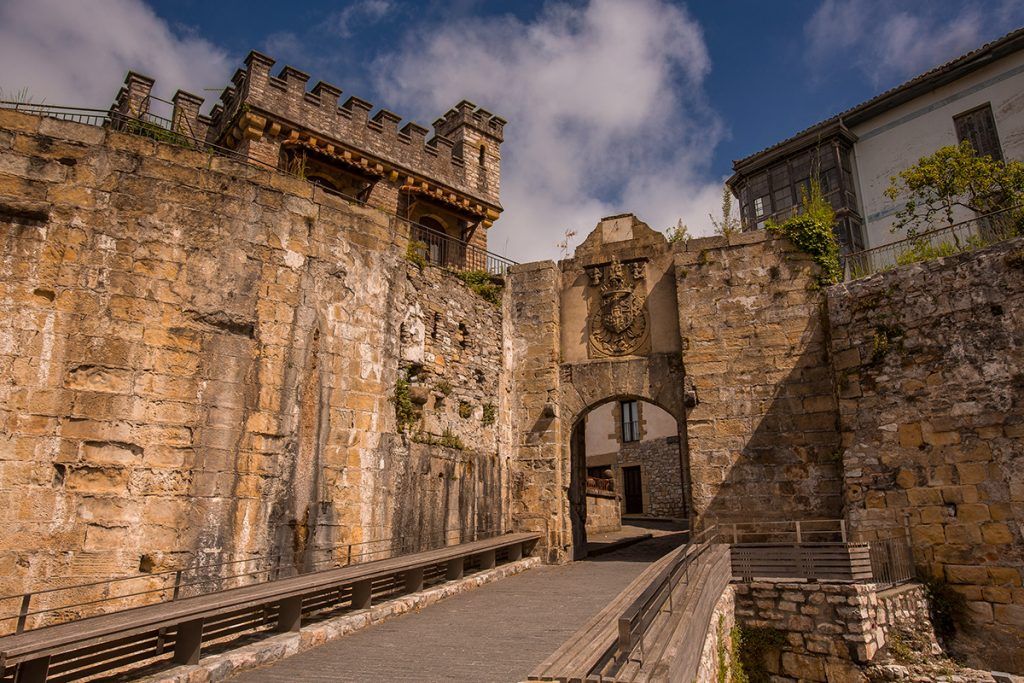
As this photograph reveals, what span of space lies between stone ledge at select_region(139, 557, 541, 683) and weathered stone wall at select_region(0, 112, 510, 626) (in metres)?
1.15

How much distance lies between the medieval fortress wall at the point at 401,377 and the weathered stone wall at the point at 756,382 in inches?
1.4

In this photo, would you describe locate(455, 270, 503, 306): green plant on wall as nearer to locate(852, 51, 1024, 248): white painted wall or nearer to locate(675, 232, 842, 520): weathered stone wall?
locate(675, 232, 842, 520): weathered stone wall

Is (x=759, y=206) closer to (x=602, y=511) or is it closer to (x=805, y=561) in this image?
(x=602, y=511)

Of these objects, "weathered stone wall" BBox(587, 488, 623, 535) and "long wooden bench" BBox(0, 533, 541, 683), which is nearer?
"long wooden bench" BBox(0, 533, 541, 683)

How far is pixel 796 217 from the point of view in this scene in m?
11.4

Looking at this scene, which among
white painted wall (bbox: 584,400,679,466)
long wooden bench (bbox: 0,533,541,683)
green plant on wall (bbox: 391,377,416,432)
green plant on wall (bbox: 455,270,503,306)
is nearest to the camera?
long wooden bench (bbox: 0,533,541,683)

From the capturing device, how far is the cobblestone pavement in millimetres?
4812

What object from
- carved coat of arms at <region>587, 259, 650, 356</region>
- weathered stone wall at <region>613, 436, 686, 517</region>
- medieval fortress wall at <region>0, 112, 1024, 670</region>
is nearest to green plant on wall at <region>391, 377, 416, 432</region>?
medieval fortress wall at <region>0, 112, 1024, 670</region>

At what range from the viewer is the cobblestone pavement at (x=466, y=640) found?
481 cm

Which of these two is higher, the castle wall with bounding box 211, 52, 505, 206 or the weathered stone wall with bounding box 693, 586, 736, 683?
the castle wall with bounding box 211, 52, 505, 206

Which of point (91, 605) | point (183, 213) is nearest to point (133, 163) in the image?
point (183, 213)

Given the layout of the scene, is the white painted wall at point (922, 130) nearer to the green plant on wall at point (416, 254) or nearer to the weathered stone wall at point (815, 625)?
the weathered stone wall at point (815, 625)

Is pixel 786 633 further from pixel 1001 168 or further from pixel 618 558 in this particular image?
pixel 1001 168

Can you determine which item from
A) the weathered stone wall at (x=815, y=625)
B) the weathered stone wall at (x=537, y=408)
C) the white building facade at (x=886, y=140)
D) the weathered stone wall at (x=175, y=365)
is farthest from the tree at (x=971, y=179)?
the weathered stone wall at (x=175, y=365)
